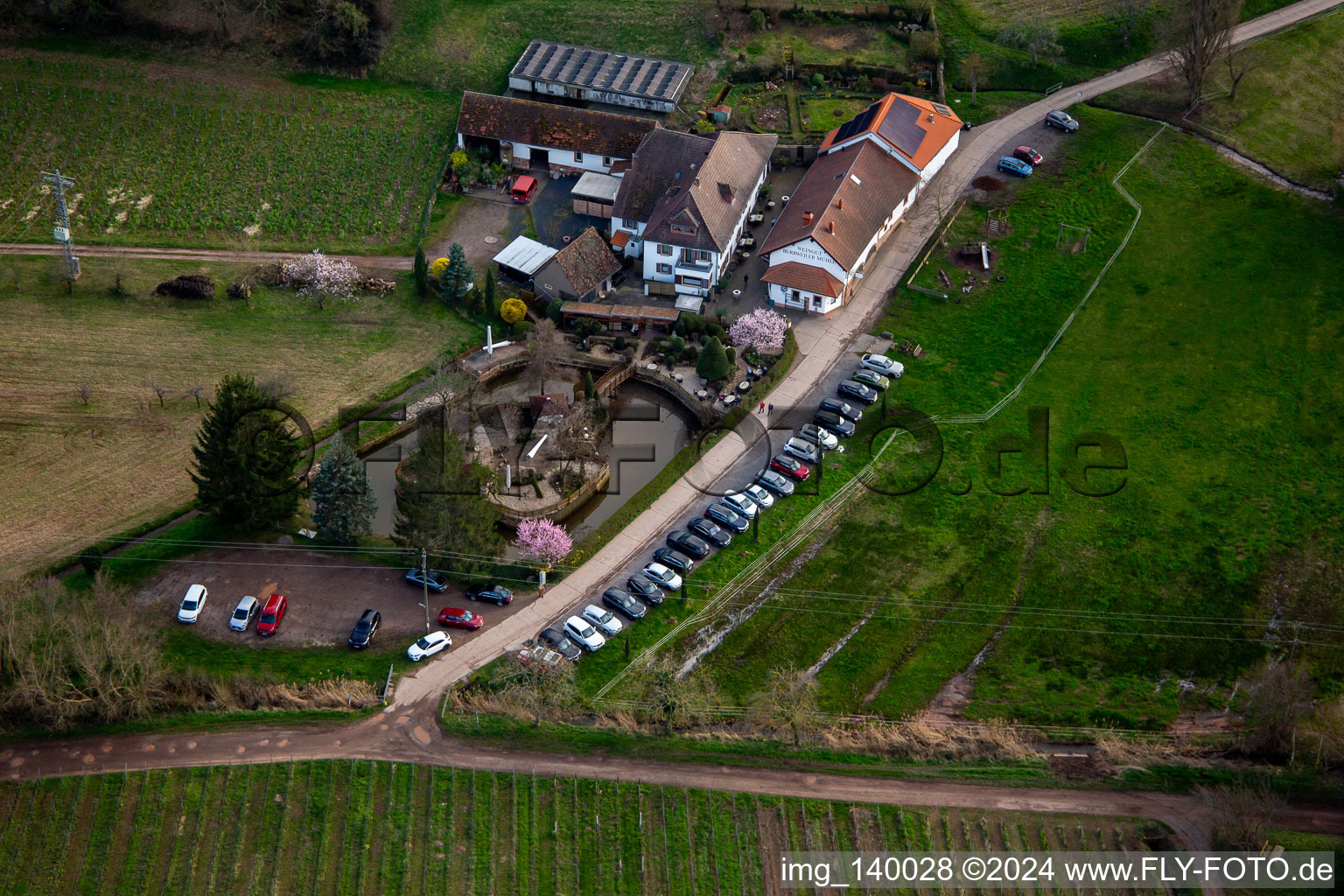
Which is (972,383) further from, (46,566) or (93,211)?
(93,211)

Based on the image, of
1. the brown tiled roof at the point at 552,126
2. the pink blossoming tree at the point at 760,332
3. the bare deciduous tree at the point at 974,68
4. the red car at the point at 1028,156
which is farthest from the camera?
the bare deciduous tree at the point at 974,68

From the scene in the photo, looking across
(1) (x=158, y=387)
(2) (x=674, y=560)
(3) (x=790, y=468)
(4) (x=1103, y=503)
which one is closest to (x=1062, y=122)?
(4) (x=1103, y=503)

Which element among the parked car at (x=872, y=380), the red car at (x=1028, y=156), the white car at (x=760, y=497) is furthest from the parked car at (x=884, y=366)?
the red car at (x=1028, y=156)

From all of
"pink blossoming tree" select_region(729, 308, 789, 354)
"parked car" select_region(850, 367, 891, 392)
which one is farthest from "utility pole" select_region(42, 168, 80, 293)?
"parked car" select_region(850, 367, 891, 392)

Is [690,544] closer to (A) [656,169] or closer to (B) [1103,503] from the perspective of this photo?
(B) [1103,503]

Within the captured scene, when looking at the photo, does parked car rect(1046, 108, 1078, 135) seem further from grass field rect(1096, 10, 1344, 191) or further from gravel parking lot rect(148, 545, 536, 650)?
gravel parking lot rect(148, 545, 536, 650)

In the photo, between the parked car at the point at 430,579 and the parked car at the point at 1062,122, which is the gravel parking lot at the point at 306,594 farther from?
the parked car at the point at 1062,122
